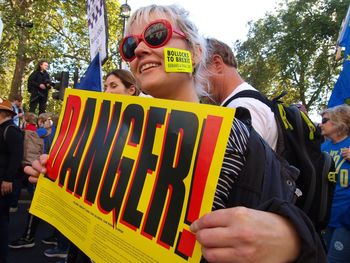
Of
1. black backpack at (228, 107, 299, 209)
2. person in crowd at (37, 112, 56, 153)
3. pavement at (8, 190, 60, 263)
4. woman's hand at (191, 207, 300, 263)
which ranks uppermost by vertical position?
black backpack at (228, 107, 299, 209)

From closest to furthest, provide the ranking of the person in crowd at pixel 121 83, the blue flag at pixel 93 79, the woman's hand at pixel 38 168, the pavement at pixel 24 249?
the woman's hand at pixel 38 168
the person in crowd at pixel 121 83
the blue flag at pixel 93 79
the pavement at pixel 24 249

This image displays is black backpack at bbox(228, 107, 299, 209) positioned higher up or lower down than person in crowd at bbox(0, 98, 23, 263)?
higher up

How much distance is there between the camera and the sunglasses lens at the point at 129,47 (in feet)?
4.80

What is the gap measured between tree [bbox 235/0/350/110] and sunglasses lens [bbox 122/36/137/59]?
774 inches

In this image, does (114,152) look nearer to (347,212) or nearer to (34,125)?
(347,212)

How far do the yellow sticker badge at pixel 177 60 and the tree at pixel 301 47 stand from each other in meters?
19.7

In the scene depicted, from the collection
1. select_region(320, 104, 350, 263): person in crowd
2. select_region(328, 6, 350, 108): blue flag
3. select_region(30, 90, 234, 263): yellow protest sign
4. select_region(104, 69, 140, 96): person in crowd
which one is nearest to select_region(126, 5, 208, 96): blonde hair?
select_region(30, 90, 234, 263): yellow protest sign

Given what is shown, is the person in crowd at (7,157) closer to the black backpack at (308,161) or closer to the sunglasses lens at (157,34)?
the black backpack at (308,161)

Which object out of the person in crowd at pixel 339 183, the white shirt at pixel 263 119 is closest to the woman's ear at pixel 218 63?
the white shirt at pixel 263 119

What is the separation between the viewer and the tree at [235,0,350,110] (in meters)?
20.2

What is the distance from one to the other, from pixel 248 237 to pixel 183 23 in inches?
36.0

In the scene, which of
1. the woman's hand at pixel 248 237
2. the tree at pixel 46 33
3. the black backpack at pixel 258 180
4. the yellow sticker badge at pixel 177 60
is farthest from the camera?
the tree at pixel 46 33

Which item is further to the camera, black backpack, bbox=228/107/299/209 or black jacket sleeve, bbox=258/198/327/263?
black backpack, bbox=228/107/299/209

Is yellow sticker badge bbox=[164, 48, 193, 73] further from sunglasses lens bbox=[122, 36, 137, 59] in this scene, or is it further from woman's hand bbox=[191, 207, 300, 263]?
woman's hand bbox=[191, 207, 300, 263]
